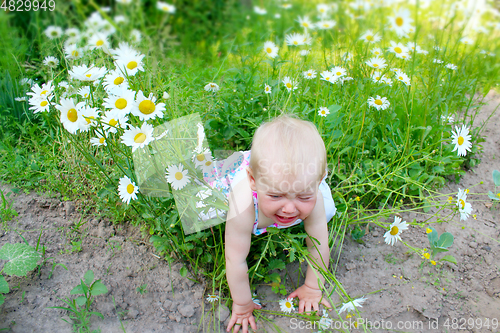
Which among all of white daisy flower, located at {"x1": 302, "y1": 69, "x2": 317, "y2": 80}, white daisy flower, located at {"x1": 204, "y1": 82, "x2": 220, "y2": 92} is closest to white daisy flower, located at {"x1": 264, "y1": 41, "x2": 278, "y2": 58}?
white daisy flower, located at {"x1": 302, "y1": 69, "x2": 317, "y2": 80}

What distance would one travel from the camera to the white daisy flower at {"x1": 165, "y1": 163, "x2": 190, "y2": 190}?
4.08ft

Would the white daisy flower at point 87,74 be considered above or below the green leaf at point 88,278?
above

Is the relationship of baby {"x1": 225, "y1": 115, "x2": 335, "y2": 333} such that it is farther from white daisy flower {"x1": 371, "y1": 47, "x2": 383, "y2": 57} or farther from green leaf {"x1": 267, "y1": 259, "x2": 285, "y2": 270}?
white daisy flower {"x1": 371, "y1": 47, "x2": 383, "y2": 57}

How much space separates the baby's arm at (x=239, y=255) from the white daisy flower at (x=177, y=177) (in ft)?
0.71

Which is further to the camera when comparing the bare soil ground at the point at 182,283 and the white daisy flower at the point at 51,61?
the white daisy flower at the point at 51,61

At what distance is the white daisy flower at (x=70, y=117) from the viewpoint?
1.20 meters

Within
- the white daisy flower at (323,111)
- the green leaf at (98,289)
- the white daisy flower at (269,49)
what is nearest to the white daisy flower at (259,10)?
the white daisy flower at (269,49)

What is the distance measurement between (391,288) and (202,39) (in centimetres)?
306

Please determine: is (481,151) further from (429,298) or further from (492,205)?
(429,298)

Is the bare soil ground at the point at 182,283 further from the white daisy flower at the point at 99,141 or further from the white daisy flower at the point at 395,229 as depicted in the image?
the white daisy flower at the point at 99,141

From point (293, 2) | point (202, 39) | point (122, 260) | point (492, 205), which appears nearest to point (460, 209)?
point (492, 205)

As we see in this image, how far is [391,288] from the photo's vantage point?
1521mm

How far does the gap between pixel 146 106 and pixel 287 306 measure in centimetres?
102

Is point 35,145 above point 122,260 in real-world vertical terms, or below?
above
